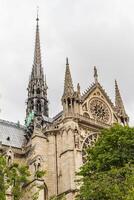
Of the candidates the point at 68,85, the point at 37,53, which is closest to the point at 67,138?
the point at 68,85

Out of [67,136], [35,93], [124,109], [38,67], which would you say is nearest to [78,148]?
[67,136]

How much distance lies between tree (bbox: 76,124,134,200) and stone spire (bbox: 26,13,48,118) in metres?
28.6

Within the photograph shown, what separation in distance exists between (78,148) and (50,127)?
14.5 feet

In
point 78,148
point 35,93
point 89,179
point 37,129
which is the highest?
point 35,93

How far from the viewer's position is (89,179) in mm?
24000

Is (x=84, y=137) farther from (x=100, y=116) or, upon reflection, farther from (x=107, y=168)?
(x=107, y=168)

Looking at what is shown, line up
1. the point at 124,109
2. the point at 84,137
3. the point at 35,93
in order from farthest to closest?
the point at 35,93, the point at 124,109, the point at 84,137

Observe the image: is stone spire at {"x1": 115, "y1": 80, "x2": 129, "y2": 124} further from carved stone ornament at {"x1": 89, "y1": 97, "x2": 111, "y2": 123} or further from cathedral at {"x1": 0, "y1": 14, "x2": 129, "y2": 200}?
carved stone ornament at {"x1": 89, "y1": 97, "x2": 111, "y2": 123}

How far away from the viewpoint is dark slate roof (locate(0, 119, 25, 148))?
152 ft

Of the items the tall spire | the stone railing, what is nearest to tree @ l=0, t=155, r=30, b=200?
the stone railing

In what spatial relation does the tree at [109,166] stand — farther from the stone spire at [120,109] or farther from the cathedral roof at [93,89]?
the stone spire at [120,109]

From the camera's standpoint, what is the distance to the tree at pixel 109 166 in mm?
21641

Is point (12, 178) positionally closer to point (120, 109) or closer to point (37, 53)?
point (120, 109)

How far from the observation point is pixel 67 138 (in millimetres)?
37406
